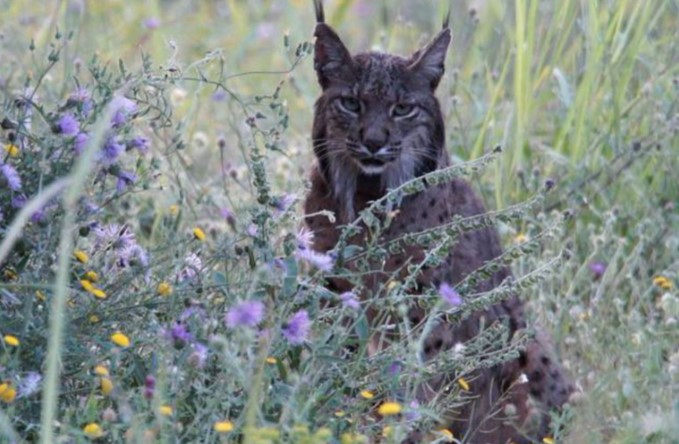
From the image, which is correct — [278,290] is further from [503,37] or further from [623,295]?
[503,37]

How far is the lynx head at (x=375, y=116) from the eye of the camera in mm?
4949

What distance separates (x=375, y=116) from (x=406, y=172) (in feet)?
0.66

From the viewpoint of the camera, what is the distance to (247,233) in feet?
12.4

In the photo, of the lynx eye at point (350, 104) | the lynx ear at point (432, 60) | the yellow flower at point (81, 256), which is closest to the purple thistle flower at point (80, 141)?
the yellow flower at point (81, 256)

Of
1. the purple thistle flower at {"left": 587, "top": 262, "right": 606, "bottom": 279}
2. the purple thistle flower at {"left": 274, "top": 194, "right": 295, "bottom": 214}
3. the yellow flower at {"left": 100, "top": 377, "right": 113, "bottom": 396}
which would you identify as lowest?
the purple thistle flower at {"left": 587, "top": 262, "right": 606, "bottom": 279}

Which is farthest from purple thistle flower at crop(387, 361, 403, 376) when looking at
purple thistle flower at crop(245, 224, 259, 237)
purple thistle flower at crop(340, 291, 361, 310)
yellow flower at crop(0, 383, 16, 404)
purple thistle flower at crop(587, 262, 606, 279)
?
purple thistle flower at crop(587, 262, 606, 279)

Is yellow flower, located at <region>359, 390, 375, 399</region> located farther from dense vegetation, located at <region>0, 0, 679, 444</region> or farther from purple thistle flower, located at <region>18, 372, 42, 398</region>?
purple thistle flower, located at <region>18, 372, 42, 398</region>

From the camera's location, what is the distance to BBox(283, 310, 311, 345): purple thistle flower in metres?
3.43

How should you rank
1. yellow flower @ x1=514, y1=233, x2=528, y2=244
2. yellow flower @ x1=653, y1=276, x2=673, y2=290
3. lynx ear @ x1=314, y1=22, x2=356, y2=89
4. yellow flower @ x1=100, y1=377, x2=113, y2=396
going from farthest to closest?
yellow flower @ x1=514, y1=233, x2=528, y2=244 → yellow flower @ x1=653, y1=276, x2=673, y2=290 → lynx ear @ x1=314, y1=22, x2=356, y2=89 → yellow flower @ x1=100, y1=377, x2=113, y2=396

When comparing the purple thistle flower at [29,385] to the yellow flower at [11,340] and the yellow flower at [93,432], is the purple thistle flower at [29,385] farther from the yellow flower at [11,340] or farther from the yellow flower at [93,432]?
the yellow flower at [93,432]

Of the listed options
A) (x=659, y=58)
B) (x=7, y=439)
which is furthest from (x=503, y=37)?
(x=7, y=439)

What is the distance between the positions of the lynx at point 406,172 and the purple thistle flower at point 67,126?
1390 millimetres

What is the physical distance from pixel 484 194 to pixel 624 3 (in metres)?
0.87

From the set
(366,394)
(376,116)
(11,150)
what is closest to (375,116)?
(376,116)
